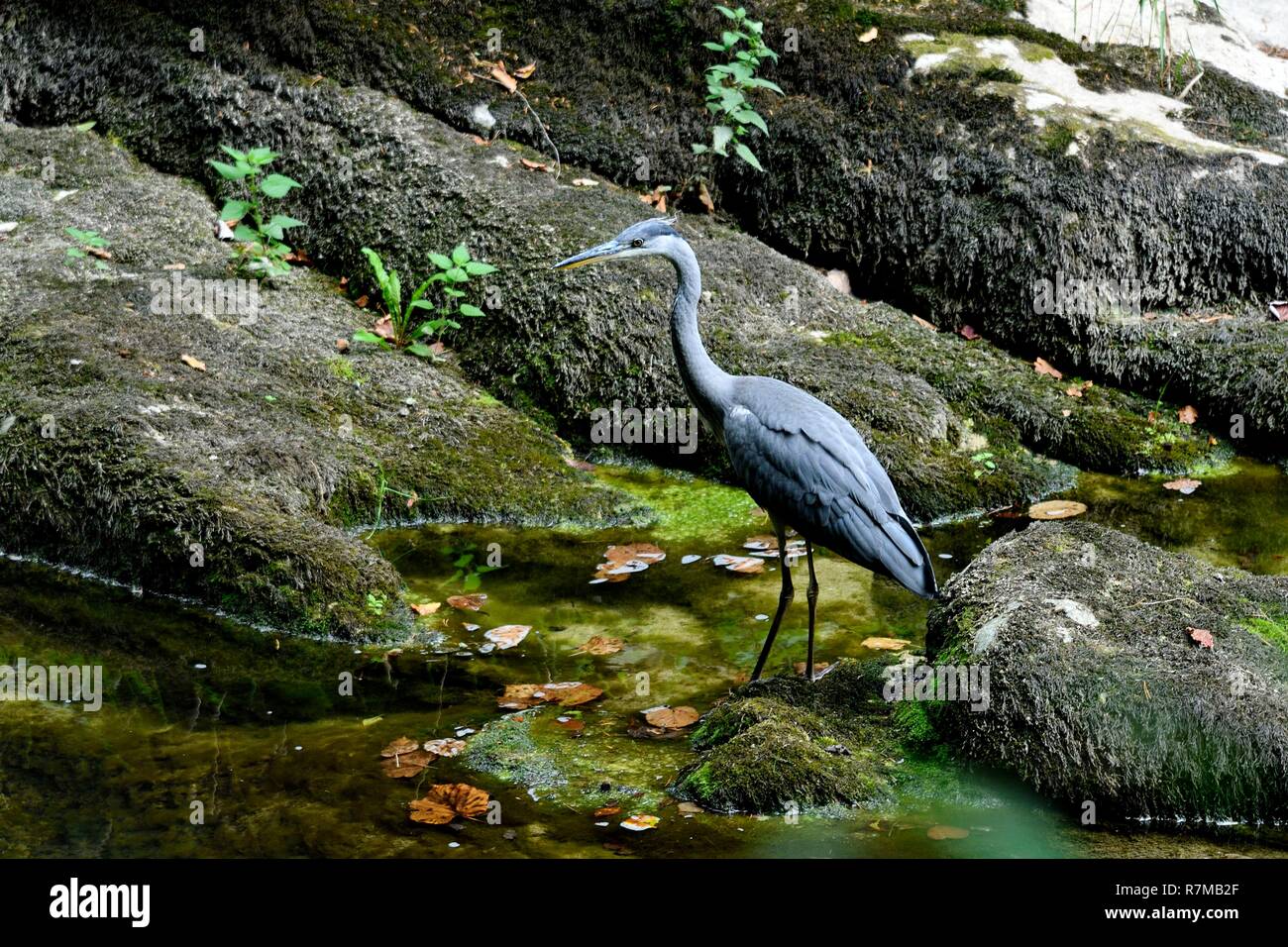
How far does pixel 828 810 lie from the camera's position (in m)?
3.71

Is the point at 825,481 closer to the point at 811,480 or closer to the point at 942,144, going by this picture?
the point at 811,480

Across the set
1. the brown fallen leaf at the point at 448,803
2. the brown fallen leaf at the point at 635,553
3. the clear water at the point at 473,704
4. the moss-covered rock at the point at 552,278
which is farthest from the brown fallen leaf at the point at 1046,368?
the brown fallen leaf at the point at 448,803

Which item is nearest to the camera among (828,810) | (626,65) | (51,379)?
(828,810)

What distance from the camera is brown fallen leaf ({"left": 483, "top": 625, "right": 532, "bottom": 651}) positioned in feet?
15.7

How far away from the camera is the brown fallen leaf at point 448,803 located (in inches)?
141

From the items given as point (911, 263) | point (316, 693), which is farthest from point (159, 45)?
point (316, 693)

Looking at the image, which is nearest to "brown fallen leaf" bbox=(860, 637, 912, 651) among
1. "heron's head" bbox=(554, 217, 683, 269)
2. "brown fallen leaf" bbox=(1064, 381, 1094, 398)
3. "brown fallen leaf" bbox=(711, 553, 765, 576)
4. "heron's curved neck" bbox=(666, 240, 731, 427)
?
"brown fallen leaf" bbox=(711, 553, 765, 576)

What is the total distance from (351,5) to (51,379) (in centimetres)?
364

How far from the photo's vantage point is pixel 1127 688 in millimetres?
3762

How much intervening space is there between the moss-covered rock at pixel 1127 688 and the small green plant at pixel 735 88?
13.4 feet

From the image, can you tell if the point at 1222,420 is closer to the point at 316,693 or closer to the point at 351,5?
the point at 316,693

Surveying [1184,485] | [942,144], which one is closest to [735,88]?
[942,144]

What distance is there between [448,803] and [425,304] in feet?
11.7

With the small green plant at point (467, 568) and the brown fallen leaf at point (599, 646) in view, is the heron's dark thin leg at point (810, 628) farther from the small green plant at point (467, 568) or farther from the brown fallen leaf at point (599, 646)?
the small green plant at point (467, 568)
